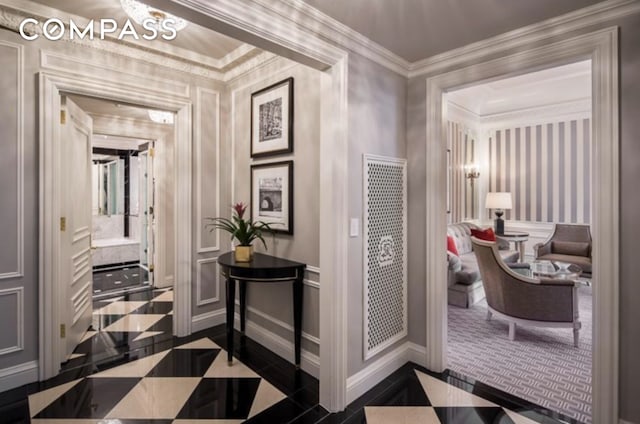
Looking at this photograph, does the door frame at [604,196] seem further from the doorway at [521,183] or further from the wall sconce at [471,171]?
the wall sconce at [471,171]

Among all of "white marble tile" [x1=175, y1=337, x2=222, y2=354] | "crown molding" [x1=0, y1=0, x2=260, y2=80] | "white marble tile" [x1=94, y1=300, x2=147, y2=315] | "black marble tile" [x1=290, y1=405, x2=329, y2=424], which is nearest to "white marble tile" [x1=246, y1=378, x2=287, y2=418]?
"black marble tile" [x1=290, y1=405, x2=329, y2=424]

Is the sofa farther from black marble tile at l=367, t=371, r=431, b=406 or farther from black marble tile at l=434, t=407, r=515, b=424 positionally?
black marble tile at l=434, t=407, r=515, b=424

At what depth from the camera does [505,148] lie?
261 inches

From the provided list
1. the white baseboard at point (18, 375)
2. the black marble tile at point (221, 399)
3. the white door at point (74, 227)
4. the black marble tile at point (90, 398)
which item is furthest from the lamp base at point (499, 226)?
the white baseboard at point (18, 375)

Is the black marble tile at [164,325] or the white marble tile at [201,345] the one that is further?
the black marble tile at [164,325]

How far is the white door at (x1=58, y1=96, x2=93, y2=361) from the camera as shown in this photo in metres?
2.71

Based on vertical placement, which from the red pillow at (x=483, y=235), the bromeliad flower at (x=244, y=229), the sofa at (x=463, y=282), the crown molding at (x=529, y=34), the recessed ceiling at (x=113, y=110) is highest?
the recessed ceiling at (x=113, y=110)

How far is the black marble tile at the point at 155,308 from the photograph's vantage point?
13.2ft

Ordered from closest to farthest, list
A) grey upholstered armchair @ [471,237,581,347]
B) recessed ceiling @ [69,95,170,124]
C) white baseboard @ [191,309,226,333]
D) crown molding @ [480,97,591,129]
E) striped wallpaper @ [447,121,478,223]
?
1. grey upholstered armchair @ [471,237,581,347]
2. white baseboard @ [191,309,226,333]
3. recessed ceiling @ [69,95,170,124]
4. crown molding @ [480,97,591,129]
5. striped wallpaper @ [447,121,478,223]

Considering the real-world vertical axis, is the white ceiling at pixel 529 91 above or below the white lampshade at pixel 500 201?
above

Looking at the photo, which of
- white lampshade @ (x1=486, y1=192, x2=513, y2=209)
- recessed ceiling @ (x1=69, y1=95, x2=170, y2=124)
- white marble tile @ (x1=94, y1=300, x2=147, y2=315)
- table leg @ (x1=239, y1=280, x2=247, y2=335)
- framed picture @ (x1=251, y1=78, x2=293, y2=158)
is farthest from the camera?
white lampshade @ (x1=486, y1=192, x2=513, y2=209)

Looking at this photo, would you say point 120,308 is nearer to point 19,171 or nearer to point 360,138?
point 19,171

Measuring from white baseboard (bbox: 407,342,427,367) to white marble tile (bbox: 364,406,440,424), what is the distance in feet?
1.81

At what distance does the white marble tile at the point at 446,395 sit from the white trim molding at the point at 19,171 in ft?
10.1
